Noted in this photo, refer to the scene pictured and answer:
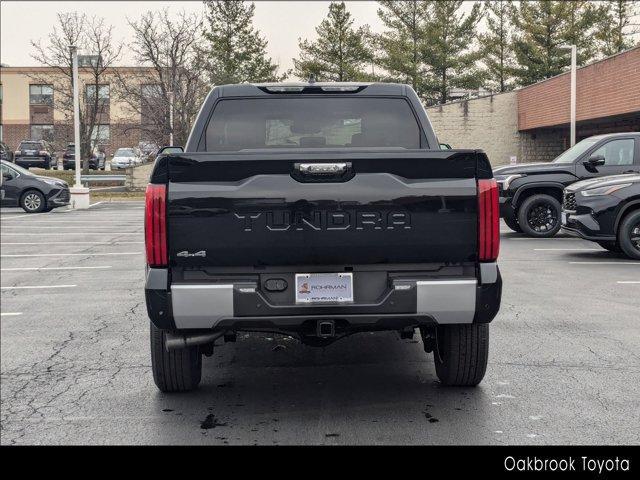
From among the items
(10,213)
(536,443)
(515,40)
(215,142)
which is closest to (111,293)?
(215,142)

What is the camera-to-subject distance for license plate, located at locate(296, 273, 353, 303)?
475cm

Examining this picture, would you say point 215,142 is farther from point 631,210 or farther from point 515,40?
point 515,40

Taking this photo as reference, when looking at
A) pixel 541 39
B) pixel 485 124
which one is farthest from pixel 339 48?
pixel 485 124

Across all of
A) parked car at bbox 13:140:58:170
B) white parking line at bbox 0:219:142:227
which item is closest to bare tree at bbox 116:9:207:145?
parked car at bbox 13:140:58:170

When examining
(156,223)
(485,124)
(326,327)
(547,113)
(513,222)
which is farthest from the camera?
(485,124)

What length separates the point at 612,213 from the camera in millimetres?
12633

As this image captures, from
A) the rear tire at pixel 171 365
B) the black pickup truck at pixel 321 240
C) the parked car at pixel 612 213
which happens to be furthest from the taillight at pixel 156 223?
the parked car at pixel 612 213

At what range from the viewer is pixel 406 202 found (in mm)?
4719

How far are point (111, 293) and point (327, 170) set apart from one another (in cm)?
614

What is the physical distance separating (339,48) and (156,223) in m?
62.0

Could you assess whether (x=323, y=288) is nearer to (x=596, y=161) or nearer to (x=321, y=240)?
(x=321, y=240)

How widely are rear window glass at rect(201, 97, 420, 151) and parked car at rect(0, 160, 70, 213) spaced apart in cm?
2056

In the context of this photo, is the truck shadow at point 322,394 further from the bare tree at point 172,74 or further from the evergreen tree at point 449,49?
the evergreen tree at point 449,49

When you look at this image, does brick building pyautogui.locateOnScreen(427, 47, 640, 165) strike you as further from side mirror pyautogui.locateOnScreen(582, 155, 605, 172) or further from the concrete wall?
side mirror pyautogui.locateOnScreen(582, 155, 605, 172)
